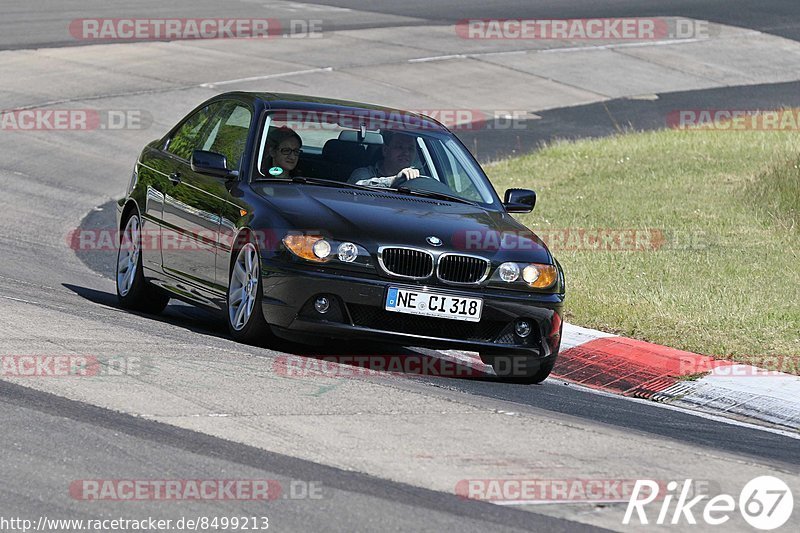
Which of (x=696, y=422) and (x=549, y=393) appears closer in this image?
(x=696, y=422)

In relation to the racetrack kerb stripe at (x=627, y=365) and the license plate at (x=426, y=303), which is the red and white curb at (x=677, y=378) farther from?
the license plate at (x=426, y=303)

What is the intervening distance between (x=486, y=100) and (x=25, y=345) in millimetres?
17972

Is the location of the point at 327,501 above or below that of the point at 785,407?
above

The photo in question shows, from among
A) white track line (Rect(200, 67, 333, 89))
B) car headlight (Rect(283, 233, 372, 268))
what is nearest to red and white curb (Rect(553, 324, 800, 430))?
car headlight (Rect(283, 233, 372, 268))

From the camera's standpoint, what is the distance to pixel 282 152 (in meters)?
9.53

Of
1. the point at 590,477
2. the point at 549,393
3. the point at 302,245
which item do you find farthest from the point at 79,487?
the point at 549,393

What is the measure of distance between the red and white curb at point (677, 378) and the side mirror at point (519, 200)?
0.98 m

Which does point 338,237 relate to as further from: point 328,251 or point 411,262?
point 411,262

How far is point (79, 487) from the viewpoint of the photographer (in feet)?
18.3

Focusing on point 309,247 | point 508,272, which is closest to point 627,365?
point 508,272

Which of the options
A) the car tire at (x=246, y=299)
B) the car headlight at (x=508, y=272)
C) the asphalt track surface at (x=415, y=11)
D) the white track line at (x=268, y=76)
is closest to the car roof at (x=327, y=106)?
the car tire at (x=246, y=299)

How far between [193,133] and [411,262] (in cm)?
261

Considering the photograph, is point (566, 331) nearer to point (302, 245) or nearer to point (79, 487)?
point (302, 245)

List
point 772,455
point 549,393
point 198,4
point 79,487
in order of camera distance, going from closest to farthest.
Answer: point 79,487
point 772,455
point 549,393
point 198,4
